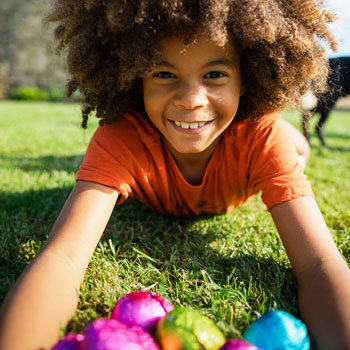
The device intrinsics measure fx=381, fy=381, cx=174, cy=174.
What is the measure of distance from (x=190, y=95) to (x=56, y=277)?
104cm

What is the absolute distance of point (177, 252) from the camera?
2.14 metres

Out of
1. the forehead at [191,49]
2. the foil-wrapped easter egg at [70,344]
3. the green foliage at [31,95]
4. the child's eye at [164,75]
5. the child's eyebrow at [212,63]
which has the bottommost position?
the foil-wrapped easter egg at [70,344]

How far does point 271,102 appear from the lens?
2328 millimetres

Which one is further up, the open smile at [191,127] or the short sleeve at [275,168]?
the open smile at [191,127]

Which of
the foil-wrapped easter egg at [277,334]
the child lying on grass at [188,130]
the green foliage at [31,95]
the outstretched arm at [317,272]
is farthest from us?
the green foliage at [31,95]

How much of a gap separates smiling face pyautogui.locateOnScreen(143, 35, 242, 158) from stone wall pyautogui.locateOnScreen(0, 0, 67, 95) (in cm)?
2286

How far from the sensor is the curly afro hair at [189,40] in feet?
5.88

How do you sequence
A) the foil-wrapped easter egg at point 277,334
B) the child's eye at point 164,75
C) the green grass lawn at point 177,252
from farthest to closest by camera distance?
the child's eye at point 164,75 < the green grass lawn at point 177,252 < the foil-wrapped easter egg at point 277,334

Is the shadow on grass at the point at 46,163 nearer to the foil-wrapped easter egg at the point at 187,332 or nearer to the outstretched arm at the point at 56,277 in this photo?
the outstretched arm at the point at 56,277

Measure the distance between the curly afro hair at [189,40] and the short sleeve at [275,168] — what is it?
0.22 metres

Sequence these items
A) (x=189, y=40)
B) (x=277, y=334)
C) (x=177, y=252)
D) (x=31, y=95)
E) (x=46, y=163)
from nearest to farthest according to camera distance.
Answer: (x=277, y=334)
(x=189, y=40)
(x=177, y=252)
(x=46, y=163)
(x=31, y=95)

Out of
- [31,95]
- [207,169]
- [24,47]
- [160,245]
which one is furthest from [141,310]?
[24,47]

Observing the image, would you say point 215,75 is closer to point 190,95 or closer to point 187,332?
point 190,95

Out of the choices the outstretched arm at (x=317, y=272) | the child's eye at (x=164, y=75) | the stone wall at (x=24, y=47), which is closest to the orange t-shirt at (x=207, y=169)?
the outstretched arm at (x=317, y=272)
